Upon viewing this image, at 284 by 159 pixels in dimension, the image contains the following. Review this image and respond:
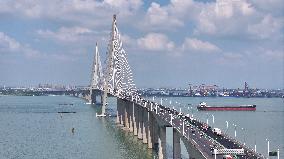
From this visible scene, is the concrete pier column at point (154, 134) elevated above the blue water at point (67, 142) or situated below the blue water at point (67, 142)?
above

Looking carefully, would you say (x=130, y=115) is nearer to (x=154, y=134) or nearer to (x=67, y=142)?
(x=67, y=142)

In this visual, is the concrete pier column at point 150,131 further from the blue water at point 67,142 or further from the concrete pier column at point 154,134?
the blue water at point 67,142

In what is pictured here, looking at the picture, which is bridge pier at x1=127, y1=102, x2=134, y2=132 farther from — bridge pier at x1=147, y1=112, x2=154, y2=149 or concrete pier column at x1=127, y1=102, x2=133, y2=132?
bridge pier at x1=147, y1=112, x2=154, y2=149

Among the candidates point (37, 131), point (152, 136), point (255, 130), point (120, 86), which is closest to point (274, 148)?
point (152, 136)

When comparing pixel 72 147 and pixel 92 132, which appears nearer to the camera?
pixel 72 147

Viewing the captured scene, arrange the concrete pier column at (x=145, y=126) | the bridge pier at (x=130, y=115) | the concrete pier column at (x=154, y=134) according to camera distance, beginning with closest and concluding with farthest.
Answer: the concrete pier column at (x=154, y=134) < the concrete pier column at (x=145, y=126) < the bridge pier at (x=130, y=115)

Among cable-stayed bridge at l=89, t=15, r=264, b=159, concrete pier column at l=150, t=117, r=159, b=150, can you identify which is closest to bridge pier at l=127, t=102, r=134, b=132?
cable-stayed bridge at l=89, t=15, r=264, b=159

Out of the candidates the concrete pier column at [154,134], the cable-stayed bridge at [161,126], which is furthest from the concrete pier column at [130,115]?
the concrete pier column at [154,134]

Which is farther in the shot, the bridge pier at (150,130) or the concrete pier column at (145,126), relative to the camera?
the concrete pier column at (145,126)

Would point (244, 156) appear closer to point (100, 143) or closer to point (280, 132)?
point (100, 143)

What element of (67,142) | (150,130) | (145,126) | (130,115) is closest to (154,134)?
(150,130)

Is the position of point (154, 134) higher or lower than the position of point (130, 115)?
lower
